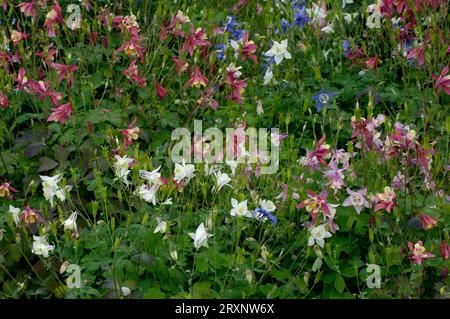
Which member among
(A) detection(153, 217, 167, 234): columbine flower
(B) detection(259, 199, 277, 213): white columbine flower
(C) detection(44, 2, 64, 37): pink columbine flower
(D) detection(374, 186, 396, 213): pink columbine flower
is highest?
(C) detection(44, 2, 64, 37): pink columbine flower

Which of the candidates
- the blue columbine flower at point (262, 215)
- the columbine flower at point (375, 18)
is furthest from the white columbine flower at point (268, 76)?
the blue columbine flower at point (262, 215)

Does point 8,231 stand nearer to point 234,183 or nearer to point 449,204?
point 234,183

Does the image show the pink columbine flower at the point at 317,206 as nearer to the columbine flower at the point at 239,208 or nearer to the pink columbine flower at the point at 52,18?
the columbine flower at the point at 239,208

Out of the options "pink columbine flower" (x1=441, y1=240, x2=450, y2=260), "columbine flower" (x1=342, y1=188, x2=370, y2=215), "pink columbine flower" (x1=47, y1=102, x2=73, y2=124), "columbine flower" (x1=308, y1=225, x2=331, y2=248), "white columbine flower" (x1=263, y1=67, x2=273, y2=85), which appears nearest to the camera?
"pink columbine flower" (x1=441, y1=240, x2=450, y2=260)

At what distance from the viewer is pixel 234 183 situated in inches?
118

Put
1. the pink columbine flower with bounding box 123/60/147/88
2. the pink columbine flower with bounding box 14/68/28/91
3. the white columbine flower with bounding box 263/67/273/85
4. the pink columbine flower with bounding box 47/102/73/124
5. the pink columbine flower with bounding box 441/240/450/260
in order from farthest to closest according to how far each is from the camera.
Answer: the white columbine flower with bounding box 263/67/273/85, the pink columbine flower with bounding box 123/60/147/88, the pink columbine flower with bounding box 14/68/28/91, the pink columbine flower with bounding box 47/102/73/124, the pink columbine flower with bounding box 441/240/450/260

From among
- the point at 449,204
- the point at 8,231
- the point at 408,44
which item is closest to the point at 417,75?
the point at 408,44

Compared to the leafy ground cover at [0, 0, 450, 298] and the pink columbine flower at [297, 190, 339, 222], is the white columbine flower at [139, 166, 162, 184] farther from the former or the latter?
the pink columbine flower at [297, 190, 339, 222]

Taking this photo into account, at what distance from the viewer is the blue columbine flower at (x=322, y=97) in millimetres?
3834

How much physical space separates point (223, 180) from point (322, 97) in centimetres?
120

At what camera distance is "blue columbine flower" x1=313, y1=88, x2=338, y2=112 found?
3.83m

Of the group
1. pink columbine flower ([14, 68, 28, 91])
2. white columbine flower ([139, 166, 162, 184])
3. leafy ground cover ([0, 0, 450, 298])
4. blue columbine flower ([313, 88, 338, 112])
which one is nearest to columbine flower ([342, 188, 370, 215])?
leafy ground cover ([0, 0, 450, 298])

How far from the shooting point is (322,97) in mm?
3830

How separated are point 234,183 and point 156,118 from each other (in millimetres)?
1019
